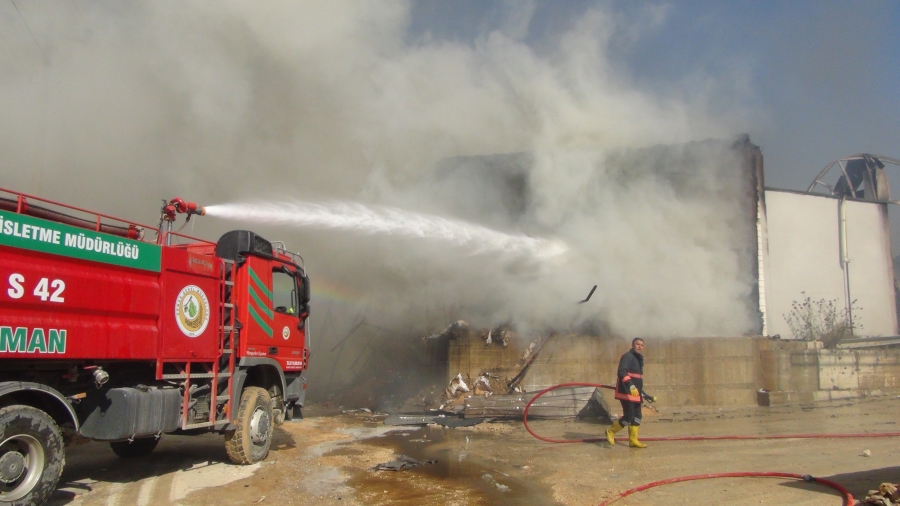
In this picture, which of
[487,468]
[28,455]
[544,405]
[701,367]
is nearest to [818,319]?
[701,367]

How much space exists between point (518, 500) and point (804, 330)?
13.0 meters

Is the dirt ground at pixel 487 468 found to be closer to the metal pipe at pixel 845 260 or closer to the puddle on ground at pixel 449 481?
the puddle on ground at pixel 449 481

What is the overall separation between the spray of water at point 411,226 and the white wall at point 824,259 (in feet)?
20.1

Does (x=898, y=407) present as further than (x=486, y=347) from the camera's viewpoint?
No

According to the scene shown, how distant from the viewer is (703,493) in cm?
596

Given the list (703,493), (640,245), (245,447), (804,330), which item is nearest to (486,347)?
(640,245)

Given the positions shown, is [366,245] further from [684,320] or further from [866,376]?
[866,376]

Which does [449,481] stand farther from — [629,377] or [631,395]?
[629,377]

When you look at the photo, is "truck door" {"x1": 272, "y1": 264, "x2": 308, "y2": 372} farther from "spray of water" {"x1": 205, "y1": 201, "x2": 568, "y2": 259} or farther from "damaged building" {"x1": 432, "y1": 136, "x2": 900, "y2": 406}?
"damaged building" {"x1": 432, "y1": 136, "x2": 900, "y2": 406}

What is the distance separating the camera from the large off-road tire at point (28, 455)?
15.9ft

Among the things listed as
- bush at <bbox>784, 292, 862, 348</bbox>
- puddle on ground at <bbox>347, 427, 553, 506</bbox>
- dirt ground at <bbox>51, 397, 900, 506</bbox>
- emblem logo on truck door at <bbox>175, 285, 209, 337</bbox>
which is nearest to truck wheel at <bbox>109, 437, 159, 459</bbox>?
dirt ground at <bbox>51, 397, 900, 506</bbox>

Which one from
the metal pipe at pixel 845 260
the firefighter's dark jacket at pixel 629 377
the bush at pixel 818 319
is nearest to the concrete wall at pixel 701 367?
the bush at pixel 818 319

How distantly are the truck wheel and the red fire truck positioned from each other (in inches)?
0.7

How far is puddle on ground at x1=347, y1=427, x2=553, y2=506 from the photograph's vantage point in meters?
6.12
